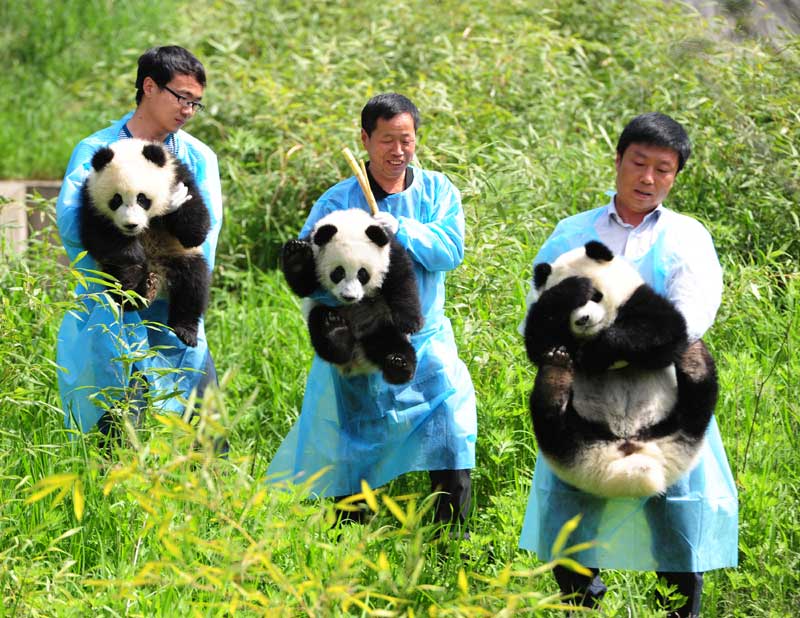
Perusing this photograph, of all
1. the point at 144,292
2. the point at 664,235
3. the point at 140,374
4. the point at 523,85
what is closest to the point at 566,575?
the point at 664,235

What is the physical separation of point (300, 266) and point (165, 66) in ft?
3.64

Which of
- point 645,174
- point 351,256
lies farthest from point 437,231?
point 645,174

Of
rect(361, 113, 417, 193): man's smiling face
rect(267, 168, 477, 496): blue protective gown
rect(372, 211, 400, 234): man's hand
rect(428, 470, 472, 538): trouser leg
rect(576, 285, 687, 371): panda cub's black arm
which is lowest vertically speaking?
rect(428, 470, 472, 538): trouser leg

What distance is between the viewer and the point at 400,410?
12.8 ft

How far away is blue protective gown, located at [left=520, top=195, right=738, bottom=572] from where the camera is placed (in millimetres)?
3158

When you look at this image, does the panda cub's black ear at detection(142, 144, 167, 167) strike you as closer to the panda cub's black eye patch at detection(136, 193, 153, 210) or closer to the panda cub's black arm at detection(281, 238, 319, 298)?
the panda cub's black eye patch at detection(136, 193, 153, 210)

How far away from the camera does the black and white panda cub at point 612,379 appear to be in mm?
2943

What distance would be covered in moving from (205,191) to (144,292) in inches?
21.0

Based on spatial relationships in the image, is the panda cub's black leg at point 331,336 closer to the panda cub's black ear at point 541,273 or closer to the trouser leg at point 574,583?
the panda cub's black ear at point 541,273

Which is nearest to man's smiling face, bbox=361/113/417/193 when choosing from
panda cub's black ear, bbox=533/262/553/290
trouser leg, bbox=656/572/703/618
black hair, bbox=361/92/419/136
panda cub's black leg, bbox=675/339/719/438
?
black hair, bbox=361/92/419/136

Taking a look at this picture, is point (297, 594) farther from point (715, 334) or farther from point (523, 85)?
point (523, 85)

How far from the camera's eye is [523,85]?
281 inches

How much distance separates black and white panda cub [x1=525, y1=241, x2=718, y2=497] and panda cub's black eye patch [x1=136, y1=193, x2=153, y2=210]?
163cm

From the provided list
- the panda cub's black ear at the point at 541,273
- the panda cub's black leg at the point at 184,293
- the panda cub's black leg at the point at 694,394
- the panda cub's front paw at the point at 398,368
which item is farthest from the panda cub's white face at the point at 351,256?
the panda cub's black leg at the point at 694,394
